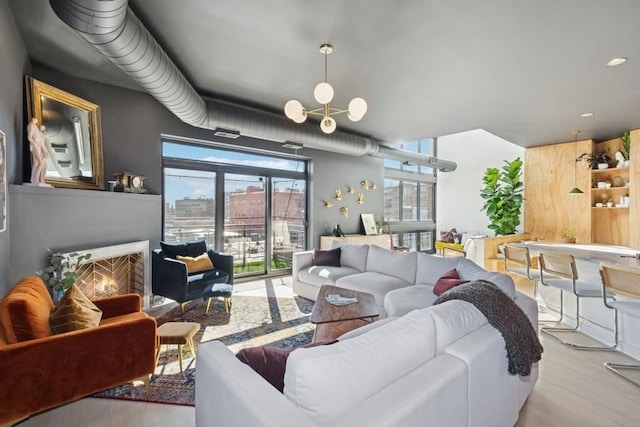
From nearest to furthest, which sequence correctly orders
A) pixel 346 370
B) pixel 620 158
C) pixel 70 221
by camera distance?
pixel 346 370, pixel 70 221, pixel 620 158

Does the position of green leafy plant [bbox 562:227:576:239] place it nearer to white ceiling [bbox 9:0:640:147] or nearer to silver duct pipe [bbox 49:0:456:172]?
white ceiling [bbox 9:0:640:147]

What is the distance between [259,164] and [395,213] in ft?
14.3

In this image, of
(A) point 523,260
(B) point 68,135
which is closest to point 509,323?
(A) point 523,260

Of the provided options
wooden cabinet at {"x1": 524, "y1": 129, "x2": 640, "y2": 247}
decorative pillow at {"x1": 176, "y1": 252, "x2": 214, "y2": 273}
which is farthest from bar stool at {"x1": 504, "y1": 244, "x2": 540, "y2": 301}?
decorative pillow at {"x1": 176, "y1": 252, "x2": 214, "y2": 273}

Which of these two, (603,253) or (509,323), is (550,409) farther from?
(603,253)

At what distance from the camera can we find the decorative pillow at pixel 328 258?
476cm

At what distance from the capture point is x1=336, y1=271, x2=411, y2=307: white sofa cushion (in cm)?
359

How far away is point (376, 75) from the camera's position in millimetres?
3635

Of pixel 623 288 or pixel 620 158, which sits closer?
pixel 623 288

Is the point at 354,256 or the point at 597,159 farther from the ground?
the point at 597,159

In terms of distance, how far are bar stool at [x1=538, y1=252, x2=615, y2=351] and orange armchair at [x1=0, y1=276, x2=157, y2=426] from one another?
3884 mm

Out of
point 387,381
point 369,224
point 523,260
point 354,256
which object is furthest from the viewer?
point 369,224

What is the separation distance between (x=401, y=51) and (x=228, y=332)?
3438 mm

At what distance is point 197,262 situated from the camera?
4.21 m
